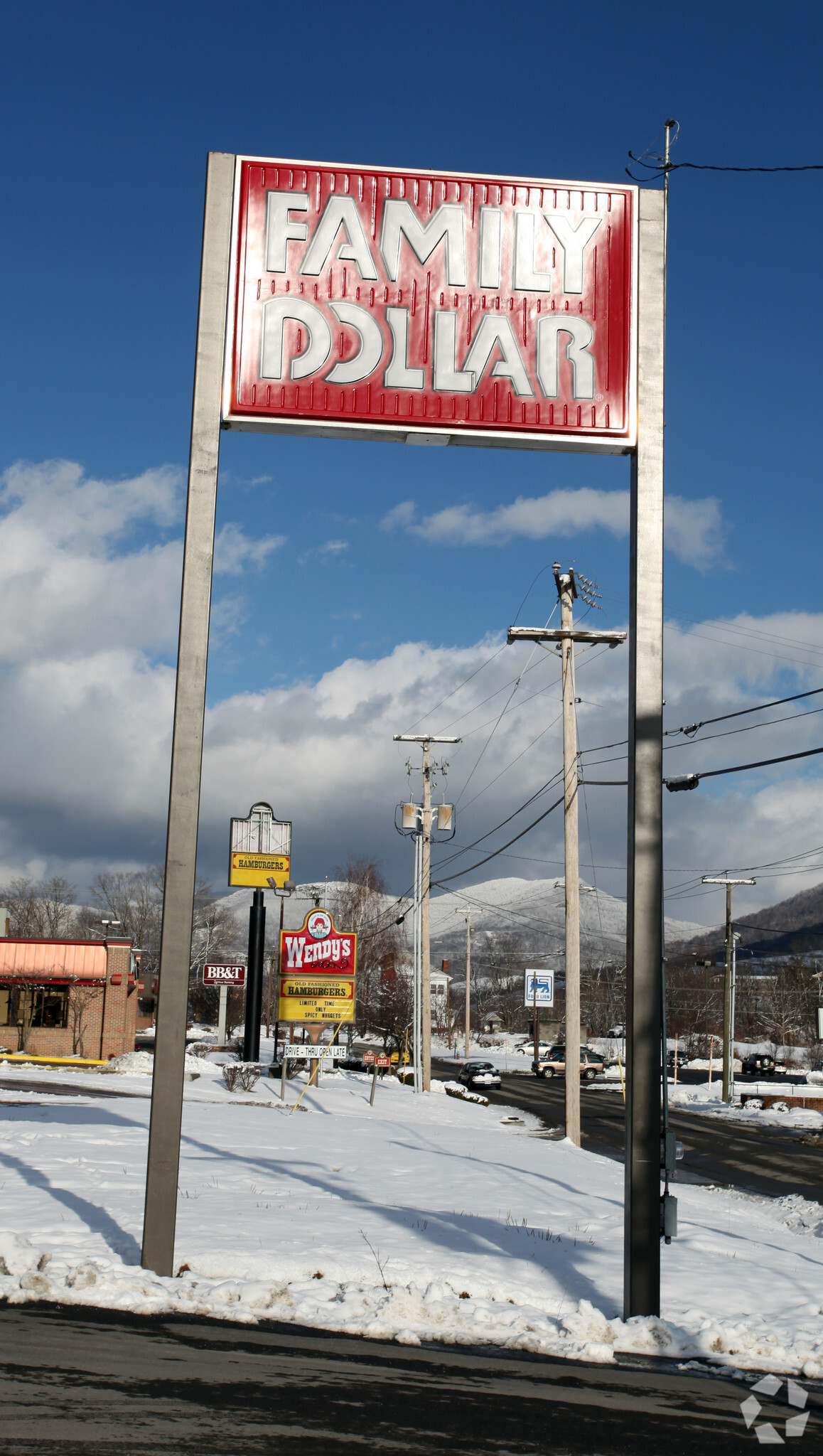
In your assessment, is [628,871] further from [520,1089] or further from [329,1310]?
[520,1089]

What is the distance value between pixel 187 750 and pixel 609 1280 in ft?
16.7

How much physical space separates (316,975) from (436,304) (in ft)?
72.9

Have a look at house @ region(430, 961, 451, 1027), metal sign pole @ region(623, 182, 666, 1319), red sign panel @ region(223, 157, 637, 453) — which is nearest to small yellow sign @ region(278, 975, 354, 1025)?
metal sign pole @ region(623, 182, 666, 1319)

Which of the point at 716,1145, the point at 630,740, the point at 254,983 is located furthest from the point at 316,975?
the point at 630,740

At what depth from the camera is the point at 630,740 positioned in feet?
25.8

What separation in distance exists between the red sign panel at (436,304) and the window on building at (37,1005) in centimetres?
4064

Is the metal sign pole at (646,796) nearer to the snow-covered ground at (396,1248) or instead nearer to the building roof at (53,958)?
the snow-covered ground at (396,1248)

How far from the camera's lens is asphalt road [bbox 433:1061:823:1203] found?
78.1ft

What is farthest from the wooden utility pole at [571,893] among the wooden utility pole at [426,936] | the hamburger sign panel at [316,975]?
the wooden utility pole at [426,936]

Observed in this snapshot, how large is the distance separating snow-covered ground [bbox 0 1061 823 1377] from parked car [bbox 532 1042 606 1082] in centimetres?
4631

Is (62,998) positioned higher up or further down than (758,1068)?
higher up

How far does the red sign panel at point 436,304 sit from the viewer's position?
328 inches

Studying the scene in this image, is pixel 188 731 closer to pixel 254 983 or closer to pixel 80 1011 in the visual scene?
pixel 254 983

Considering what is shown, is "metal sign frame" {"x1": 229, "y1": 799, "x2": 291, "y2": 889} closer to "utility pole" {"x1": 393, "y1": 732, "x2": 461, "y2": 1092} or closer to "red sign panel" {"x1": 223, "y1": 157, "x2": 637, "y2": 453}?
"utility pole" {"x1": 393, "y1": 732, "x2": 461, "y2": 1092}
